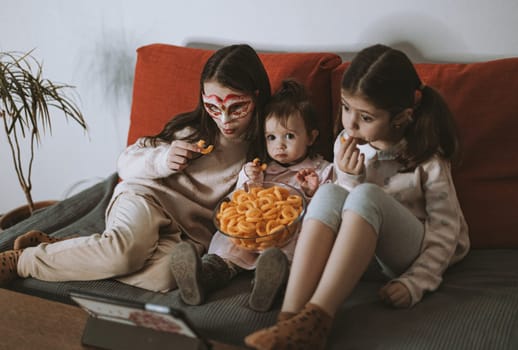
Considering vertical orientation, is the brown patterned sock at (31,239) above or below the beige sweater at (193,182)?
below

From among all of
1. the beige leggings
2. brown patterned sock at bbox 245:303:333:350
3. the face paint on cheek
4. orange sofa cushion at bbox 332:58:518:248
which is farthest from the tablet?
orange sofa cushion at bbox 332:58:518:248

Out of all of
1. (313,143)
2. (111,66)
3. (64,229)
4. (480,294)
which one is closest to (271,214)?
(313,143)

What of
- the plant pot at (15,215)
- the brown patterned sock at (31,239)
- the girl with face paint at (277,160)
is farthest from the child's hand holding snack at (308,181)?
the plant pot at (15,215)

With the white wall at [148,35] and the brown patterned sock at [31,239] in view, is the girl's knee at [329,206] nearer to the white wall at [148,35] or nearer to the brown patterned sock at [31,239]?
the white wall at [148,35]

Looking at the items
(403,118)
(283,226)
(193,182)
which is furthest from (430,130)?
(193,182)

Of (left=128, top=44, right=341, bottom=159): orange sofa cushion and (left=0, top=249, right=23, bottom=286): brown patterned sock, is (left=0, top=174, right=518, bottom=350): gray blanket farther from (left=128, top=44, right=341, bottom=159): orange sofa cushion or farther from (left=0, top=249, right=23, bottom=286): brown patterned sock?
(left=128, top=44, right=341, bottom=159): orange sofa cushion

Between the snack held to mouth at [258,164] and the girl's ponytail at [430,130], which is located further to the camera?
the snack held to mouth at [258,164]

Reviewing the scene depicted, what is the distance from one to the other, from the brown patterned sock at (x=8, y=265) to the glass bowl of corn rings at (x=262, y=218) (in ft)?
1.92

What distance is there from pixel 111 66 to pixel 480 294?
1674 millimetres

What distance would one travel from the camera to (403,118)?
1.41 m

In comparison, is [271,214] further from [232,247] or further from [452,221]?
[452,221]

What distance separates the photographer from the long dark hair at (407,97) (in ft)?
4.40

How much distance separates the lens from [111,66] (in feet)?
7.66

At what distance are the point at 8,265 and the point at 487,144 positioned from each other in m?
1.38
